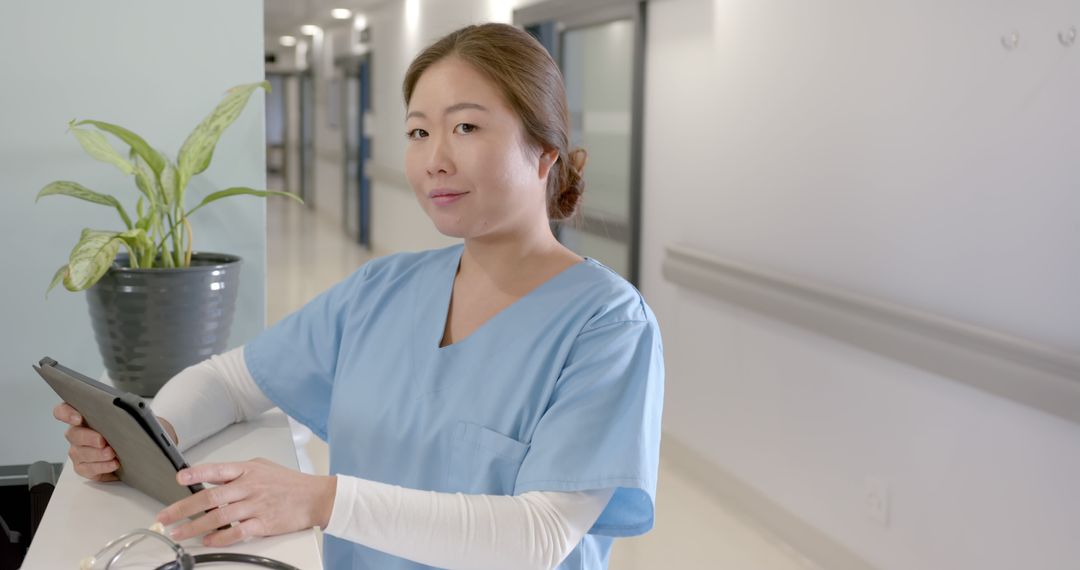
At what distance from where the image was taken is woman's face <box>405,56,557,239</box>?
1.37m

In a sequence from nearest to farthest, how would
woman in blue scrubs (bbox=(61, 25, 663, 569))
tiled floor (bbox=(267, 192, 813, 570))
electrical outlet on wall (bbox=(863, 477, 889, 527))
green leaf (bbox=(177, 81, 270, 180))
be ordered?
1. woman in blue scrubs (bbox=(61, 25, 663, 569))
2. green leaf (bbox=(177, 81, 270, 180))
3. electrical outlet on wall (bbox=(863, 477, 889, 527))
4. tiled floor (bbox=(267, 192, 813, 570))

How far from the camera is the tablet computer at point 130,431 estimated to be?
4.02 feet

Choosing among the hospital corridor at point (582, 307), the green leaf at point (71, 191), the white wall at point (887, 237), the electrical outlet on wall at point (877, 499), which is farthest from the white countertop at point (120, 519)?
the electrical outlet on wall at point (877, 499)

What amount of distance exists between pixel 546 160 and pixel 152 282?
48.3 inches

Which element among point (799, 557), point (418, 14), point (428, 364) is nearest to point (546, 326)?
point (428, 364)

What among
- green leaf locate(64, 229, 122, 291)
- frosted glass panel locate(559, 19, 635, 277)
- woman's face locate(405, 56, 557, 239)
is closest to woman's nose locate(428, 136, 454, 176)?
woman's face locate(405, 56, 557, 239)

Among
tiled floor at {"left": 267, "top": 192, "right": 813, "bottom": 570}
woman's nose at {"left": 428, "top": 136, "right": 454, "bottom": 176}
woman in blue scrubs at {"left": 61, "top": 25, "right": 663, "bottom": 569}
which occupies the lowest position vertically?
tiled floor at {"left": 267, "top": 192, "right": 813, "bottom": 570}

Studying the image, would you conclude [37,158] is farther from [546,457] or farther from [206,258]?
[546,457]

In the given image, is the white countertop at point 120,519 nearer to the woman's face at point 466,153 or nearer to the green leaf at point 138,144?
the woman's face at point 466,153

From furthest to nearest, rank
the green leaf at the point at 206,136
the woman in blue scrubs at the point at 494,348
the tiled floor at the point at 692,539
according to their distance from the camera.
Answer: the tiled floor at the point at 692,539, the green leaf at the point at 206,136, the woman in blue scrubs at the point at 494,348

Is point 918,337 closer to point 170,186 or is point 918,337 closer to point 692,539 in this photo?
point 692,539

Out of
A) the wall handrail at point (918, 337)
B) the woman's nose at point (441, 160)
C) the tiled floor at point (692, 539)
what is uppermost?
the woman's nose at point (441, 160)

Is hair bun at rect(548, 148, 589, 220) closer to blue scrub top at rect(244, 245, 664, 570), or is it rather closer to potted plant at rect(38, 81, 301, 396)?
blue scrub top at rect(244, 245, 664, 570)

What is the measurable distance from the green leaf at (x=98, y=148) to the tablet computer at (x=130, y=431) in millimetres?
1024
